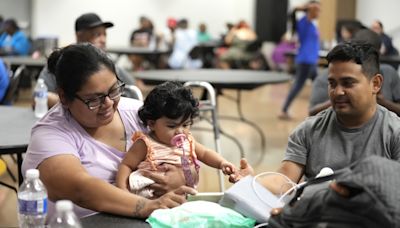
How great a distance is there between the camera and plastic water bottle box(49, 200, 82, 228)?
4.87ft

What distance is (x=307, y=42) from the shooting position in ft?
25.3

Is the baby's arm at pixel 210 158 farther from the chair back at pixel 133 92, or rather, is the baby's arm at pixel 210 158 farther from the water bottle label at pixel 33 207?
the chair back at pixel 133 92

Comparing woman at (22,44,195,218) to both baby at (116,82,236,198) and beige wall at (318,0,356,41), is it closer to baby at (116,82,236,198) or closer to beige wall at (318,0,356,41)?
baby at (116,82,236,198)

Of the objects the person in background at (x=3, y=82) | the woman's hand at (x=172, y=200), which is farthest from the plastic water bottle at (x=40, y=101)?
the woman's hand at (x=172, y=200)

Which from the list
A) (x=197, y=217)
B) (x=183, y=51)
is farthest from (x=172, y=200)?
(x=183, y=51)

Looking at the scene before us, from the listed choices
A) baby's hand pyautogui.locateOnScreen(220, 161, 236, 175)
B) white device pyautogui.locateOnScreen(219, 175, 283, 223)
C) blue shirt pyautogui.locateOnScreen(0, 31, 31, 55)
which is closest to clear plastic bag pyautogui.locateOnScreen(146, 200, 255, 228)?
white device pyautogui.locateOnScreen(219, 175, 283, 223)

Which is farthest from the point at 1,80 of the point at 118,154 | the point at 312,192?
the point at 312,192

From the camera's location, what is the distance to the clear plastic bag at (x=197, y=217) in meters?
1.67

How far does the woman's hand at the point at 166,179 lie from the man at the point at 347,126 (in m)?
0.18

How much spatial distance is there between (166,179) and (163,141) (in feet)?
0.47

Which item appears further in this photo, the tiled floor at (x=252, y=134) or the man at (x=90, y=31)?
the tiled floor at (x=252, y=134)

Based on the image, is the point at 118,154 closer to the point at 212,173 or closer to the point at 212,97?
the point at 212,97

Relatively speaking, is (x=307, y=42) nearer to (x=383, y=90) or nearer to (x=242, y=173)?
(x=383, y=90)

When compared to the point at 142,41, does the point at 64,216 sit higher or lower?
higher
